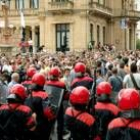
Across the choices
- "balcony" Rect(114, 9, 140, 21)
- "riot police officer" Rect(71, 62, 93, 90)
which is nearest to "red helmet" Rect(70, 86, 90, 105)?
"riot police officer" Rect(71, 62, 93, 90)

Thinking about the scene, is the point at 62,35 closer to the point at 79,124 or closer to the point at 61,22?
the point at 61,22

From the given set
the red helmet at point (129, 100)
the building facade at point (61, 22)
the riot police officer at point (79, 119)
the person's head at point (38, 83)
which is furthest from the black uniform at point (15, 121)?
the building facade at point (61, 22)

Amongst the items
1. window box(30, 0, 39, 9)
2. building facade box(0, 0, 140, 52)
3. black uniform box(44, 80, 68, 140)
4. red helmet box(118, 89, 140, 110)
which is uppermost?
window box(30, 0, 39, 9)

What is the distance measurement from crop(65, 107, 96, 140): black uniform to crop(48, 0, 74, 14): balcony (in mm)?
47382

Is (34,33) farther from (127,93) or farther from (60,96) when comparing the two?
(127,93)

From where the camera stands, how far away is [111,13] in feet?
220

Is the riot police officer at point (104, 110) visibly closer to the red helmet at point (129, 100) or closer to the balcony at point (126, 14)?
the red helmet at point (129, 100)

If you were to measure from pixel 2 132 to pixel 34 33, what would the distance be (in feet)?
166

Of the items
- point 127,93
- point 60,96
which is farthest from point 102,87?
point 127,93

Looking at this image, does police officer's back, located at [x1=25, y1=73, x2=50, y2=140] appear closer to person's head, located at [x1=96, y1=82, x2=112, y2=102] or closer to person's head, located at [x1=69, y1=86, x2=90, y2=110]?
person's head, located at [x1=96, y1=82, x2=112, y2=102]

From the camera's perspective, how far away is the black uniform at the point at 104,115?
31.7 ft

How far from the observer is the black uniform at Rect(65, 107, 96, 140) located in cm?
867

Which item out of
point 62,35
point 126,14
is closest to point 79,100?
point 62,35

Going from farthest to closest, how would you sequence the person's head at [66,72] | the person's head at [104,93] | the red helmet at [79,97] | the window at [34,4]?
the window at [34,4], the person's head at [66,72], the person's head at [104,93], the red helmet at [79,97]
